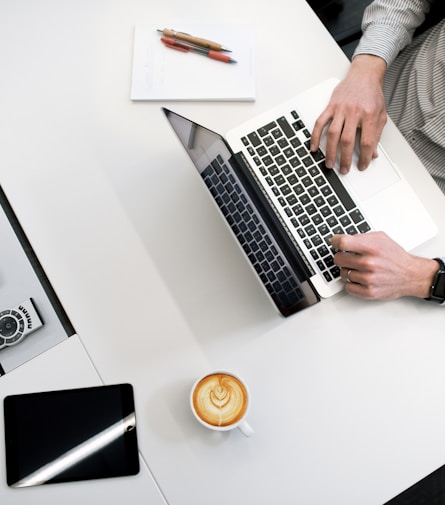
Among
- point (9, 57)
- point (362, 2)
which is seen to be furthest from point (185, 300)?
point (362, 2)

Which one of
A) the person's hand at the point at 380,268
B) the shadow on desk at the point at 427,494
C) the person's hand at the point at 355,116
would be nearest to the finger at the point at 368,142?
the person's hand at the point at 355,116

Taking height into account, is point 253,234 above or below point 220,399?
above

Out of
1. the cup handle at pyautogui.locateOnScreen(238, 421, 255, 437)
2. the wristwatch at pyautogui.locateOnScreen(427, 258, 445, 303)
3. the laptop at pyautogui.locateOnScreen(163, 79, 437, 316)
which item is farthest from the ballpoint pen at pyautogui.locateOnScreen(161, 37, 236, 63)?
the cup handle at pyautogui.locateOnScreen(238, 421, 255, 437)

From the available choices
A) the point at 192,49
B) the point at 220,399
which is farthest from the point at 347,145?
the point at 220,399

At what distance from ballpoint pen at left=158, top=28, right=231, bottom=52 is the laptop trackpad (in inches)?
13.1

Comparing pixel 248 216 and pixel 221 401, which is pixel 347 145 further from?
pixel 221 401

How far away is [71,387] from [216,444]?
26 cm

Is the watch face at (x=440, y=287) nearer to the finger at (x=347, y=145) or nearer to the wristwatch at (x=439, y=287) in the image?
the wristwatch at (x=439, y=287)

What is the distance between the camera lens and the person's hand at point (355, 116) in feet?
2.77

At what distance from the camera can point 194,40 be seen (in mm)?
915

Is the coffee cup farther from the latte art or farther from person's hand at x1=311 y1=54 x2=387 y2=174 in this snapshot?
person's hand at x1=311 y1=54 x2=387 y2=174

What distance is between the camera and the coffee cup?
75 centimetres

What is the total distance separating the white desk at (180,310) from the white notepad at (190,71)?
2 centimetres

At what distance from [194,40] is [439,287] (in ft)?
2.07
